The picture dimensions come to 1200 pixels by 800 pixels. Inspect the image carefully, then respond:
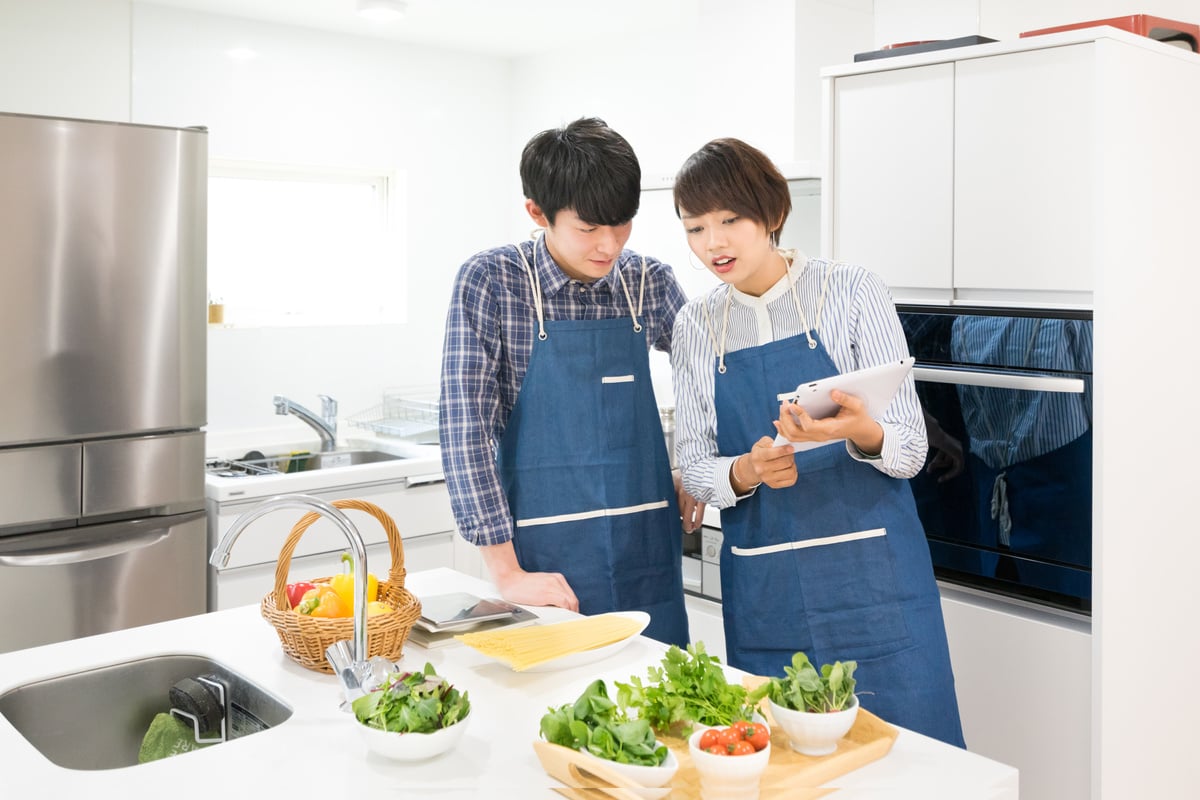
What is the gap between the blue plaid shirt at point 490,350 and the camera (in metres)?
1.93

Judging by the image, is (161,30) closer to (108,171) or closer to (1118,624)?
(108,171)

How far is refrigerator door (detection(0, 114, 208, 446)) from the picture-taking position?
8.79 feet

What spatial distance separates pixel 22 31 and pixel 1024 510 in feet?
10.2

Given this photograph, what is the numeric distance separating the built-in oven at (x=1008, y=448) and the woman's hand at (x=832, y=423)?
641 millimetres

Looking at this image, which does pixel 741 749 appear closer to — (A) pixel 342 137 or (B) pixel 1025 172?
(B) pixel 1025 172

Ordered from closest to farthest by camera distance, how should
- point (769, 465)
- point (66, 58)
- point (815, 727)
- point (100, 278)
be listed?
1. point (815, 727)
2. point (769, 465)
3. point (100, 278)
4. point (66, 58)

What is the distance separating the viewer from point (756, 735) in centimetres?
114

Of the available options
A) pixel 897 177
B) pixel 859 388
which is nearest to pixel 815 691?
pixel 859 388

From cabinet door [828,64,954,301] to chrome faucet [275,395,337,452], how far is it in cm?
201

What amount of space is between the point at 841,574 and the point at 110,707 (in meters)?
1.19

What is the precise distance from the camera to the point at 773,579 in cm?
193

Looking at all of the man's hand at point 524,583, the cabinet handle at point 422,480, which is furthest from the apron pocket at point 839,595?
the cabinet handle at point 422,480

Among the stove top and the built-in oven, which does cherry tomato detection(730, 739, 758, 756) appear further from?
the stove top

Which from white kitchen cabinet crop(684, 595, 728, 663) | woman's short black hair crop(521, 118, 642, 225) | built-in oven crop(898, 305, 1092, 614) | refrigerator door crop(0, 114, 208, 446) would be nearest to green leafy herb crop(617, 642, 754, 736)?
woman's short black hair crop(521, 118, 642, 225)
